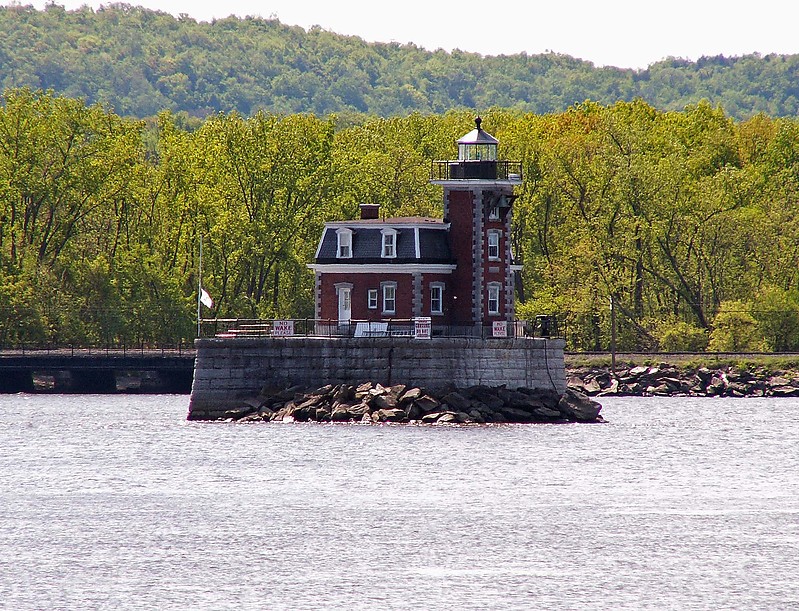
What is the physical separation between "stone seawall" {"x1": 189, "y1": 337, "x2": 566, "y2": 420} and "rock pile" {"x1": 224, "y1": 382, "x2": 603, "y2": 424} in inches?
17.7

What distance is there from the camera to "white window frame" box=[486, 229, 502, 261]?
69.2 m

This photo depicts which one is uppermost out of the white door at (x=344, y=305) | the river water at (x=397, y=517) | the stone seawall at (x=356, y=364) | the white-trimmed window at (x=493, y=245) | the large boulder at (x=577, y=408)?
the white-trimmed window at (x=493, y=245)

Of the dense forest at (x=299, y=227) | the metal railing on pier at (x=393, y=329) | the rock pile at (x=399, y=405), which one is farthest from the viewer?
the dense forest at (x=299, y=227)

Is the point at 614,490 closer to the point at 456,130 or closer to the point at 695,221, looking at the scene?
the point at 695,221

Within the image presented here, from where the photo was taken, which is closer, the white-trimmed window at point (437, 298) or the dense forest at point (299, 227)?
the white-trimmed window at point (437, 298)

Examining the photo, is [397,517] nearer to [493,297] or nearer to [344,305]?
[344,305]

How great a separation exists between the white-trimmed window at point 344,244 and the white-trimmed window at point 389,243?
1300mm

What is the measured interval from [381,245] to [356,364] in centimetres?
609

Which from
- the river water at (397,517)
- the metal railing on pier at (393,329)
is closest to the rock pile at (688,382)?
the metal railing on pier at (393,329)

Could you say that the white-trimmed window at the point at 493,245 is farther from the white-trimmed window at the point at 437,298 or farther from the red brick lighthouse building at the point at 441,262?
the white-trimmed window at the point at 437,298

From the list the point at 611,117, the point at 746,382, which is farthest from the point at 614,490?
the point at 611,117

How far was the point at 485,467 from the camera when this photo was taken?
174 ft

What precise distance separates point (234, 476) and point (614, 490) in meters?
11.1

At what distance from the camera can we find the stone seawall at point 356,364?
6456cm
